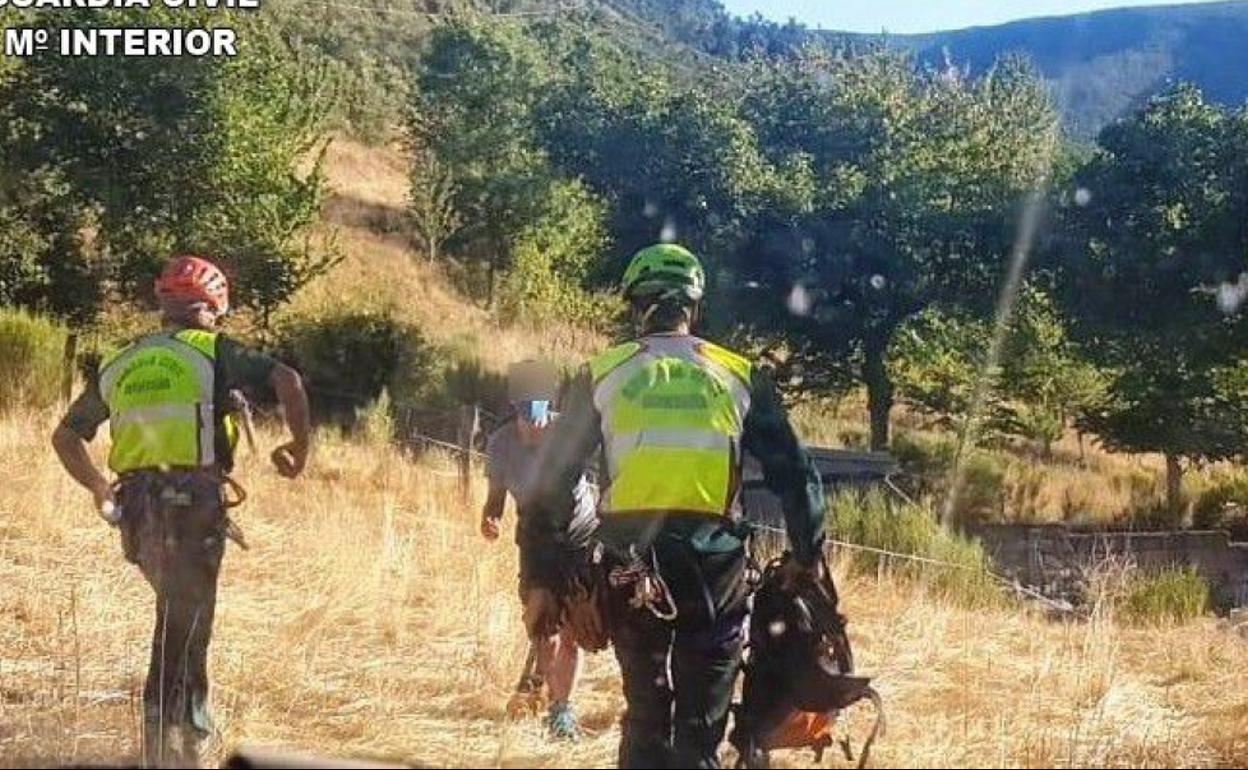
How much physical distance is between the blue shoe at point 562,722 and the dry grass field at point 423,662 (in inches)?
3.6

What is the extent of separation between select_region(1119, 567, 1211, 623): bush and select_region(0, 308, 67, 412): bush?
36.5 ft

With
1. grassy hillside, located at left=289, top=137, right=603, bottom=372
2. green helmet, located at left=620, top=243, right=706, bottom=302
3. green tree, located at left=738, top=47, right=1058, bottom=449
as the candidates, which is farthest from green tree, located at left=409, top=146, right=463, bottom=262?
green helmet, located at left=620, top=243, right=706, bottom=302

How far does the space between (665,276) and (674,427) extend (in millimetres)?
513

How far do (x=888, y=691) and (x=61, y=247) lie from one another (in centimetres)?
2046

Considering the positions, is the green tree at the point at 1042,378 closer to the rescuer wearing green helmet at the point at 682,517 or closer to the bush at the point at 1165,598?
the bush at the point at 1165,598

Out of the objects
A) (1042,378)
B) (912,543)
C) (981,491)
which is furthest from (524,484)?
(1042,378)

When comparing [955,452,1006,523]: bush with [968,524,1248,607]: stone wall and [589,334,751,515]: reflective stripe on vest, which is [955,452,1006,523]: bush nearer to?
[968,524,1248,607]: stone wall

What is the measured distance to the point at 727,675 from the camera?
4164 mm

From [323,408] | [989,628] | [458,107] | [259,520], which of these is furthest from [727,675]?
[458,107]

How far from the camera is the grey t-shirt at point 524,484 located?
5.82 m

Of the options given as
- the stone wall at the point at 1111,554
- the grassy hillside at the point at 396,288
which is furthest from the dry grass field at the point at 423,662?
the grassy hillside at the point at 396,288

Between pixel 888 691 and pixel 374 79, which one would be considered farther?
pixel 374 79

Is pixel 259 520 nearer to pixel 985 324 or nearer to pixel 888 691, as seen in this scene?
pixel 888 691

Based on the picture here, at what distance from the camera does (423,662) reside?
287 inches
